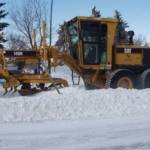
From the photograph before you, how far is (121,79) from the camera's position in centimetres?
1828

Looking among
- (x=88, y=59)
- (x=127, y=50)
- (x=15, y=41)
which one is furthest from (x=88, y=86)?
(x=15, y=41)

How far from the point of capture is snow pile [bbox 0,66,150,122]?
1220 centimetres

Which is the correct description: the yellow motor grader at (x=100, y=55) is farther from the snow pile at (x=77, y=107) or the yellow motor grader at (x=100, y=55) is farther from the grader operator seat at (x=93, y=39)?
the snow pile at (x=77, y=107)

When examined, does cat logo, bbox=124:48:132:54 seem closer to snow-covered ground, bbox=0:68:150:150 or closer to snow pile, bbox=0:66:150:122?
snow-covered ground, bbox=0:68:150:150

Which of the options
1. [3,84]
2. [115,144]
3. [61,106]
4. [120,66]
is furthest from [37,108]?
[120,66]

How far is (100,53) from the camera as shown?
1838 cm

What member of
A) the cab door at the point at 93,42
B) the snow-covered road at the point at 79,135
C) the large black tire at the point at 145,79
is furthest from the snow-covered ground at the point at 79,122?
the cab door at the point at 93,42

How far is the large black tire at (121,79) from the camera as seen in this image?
59.1 ft

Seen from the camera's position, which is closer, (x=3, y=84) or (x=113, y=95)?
(x=113, y=95)

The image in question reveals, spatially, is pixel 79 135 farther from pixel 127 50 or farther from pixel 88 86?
pixel 127 50

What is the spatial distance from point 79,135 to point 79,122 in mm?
1513

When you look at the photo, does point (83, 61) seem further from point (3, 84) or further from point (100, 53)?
point (3, 84)

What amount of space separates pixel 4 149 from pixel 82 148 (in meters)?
1.47

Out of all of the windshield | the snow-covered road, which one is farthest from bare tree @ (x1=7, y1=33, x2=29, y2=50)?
the snow-covered road
